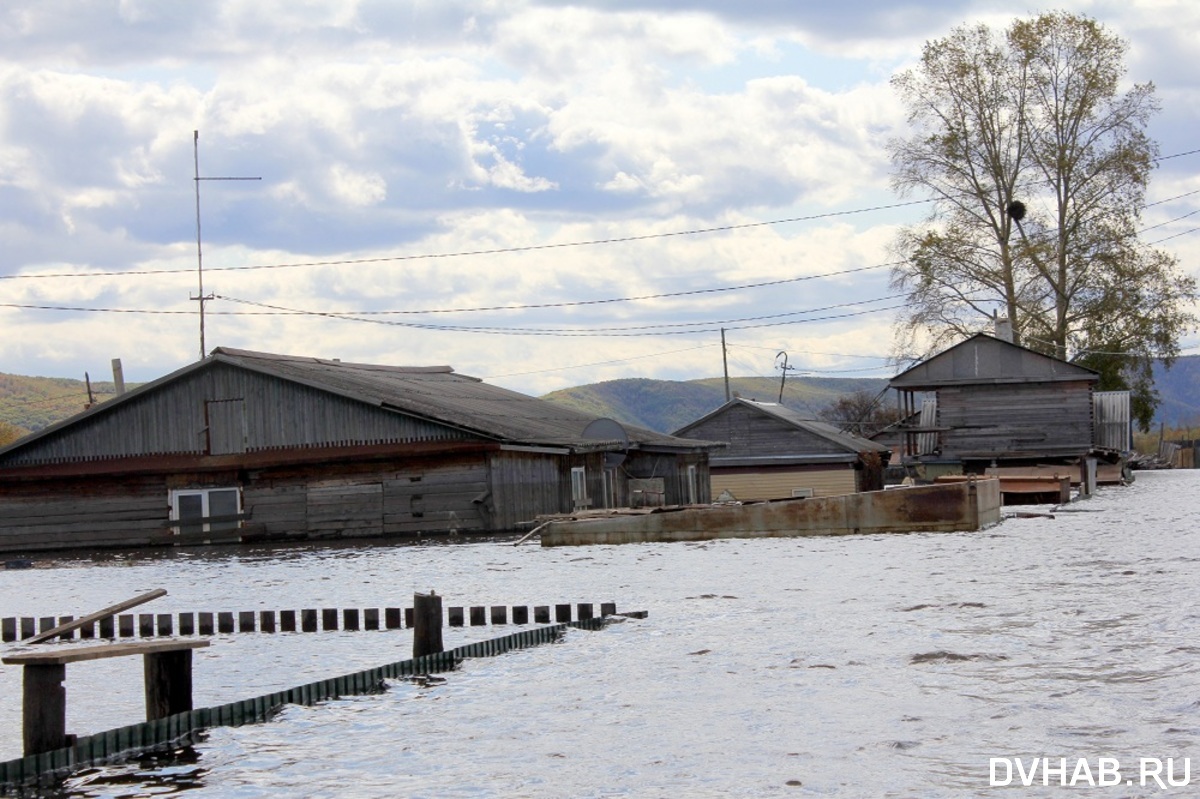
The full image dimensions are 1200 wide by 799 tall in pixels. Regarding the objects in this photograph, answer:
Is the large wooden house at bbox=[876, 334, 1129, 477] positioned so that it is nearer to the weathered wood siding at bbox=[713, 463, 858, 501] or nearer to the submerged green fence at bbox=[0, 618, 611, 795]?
the weathered wood siding at bbox=[713, 463, 858, 501]

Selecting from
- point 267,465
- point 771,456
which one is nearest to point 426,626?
point 267,465

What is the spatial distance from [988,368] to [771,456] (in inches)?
597

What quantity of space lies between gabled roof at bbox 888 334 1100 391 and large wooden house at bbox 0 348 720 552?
1808 centimetres

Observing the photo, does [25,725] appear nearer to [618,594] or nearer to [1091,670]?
[1091,670]

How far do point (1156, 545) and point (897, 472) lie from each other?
62.5 m

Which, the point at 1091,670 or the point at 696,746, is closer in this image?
the point at 696,746

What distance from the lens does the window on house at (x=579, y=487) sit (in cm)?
4472

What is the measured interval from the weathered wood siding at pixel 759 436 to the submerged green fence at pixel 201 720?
54049mm

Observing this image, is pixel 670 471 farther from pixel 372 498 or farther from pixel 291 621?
pixel 291 621

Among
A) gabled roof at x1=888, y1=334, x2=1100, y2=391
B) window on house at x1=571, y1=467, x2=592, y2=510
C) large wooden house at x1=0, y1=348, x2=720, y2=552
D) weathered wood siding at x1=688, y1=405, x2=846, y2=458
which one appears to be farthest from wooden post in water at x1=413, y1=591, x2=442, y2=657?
weathered wood siding at x1=688, y1=405, x2=846, y2=458

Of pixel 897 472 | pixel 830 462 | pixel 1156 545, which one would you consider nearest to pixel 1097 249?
pixel 830 462

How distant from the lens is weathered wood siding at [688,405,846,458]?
6906cm

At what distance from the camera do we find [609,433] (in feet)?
151

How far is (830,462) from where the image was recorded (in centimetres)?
6888
